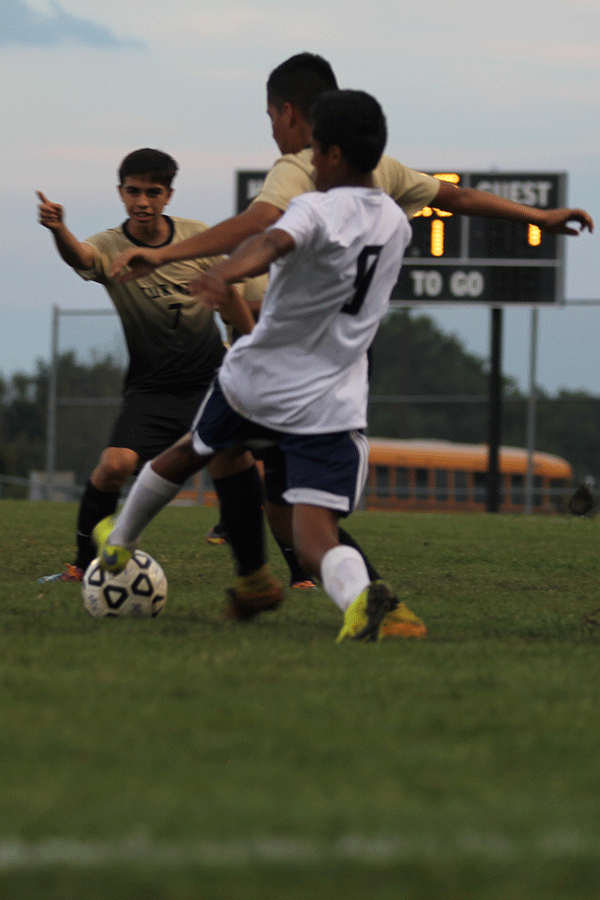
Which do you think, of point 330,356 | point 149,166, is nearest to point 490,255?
point 149,166

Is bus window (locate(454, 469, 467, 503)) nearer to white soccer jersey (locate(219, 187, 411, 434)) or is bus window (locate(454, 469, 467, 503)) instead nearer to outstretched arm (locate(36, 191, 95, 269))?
outstretched arm (locate(36, 191, 95, 269))

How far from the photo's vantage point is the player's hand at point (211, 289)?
10.3 feet

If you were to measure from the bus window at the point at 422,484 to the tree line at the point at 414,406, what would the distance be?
583 millimetres

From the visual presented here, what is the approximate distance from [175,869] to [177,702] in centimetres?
98

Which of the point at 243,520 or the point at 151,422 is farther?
the point at 151,422

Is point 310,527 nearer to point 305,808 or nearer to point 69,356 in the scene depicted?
point 305,808

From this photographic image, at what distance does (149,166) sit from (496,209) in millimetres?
1794

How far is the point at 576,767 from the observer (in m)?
2.15

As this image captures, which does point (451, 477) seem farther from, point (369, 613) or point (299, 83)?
point (369, 613)

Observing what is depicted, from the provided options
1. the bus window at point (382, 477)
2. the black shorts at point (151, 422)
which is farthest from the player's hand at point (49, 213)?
the bus window at point (382, 477)

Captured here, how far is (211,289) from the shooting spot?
3164 mm

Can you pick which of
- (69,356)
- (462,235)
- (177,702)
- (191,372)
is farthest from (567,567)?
(69,356)

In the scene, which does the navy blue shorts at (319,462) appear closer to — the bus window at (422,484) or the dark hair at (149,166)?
the dark hair at (149,166)

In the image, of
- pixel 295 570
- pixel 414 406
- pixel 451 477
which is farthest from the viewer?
pixel 414 406
